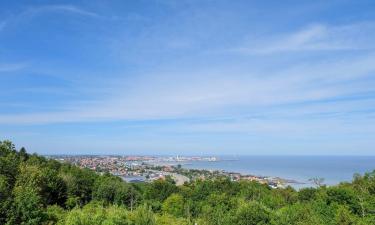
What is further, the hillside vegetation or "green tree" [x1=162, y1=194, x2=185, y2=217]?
"green tree" [x1=162, y1=194, x2=185, y2=217]

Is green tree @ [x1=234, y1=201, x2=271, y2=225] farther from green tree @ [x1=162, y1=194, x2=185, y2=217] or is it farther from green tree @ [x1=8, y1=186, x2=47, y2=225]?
green tree @ [x1=162, y1=194, x2=185, y2=217]

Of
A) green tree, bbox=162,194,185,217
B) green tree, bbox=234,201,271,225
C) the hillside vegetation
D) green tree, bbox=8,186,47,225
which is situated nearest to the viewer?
green tree, bbox=8,186,47,225

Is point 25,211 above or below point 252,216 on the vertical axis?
above

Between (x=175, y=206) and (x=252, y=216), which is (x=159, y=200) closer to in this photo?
(x=175, y=206)

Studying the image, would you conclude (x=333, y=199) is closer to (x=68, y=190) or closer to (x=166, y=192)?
(x=166, y=192)

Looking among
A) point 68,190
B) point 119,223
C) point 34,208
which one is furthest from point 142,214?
point 68,190

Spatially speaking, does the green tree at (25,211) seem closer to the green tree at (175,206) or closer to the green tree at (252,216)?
the green tree at (252,216)

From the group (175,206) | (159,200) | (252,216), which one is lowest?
(159,200)

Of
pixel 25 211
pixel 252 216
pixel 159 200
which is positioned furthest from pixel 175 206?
pixel 25 211

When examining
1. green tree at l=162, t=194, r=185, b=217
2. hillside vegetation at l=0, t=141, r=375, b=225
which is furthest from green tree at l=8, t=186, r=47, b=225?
green tree at l=162, t=194, r=185, b=217
